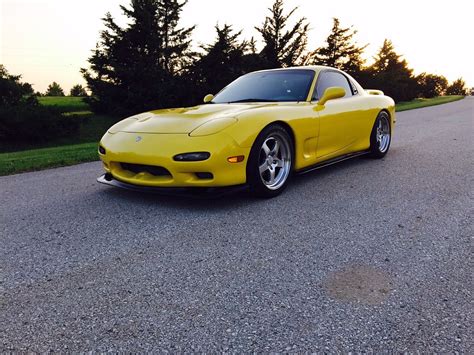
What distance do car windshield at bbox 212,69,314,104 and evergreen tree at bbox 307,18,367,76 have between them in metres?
24.9

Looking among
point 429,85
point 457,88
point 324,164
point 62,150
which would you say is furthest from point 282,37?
point 457,88

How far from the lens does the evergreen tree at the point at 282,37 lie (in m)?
23.4

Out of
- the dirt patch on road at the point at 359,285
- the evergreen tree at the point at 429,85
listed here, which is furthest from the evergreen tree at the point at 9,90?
the evergreen tree at the point at 429,85

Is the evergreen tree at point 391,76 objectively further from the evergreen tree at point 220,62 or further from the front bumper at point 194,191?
the front bumper at point 194,191

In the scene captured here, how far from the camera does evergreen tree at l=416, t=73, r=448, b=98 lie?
3853 centimetres

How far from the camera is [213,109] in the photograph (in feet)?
13.4

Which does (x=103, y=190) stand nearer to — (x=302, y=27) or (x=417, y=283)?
(x=417, y=283)

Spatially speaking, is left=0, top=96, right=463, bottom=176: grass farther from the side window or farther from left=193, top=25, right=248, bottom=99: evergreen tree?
left=193, top=25, right=248, bottom=99: evergreen tree

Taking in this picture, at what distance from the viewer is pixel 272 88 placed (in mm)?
4570

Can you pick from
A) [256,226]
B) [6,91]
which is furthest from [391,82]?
[256,226]

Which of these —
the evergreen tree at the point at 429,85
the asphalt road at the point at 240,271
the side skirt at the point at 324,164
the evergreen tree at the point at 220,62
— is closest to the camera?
the asphalt road at the point at 240,271

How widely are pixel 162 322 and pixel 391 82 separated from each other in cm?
3080

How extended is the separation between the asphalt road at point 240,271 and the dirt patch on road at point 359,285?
0.01 metres

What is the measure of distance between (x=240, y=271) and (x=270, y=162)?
168cm
